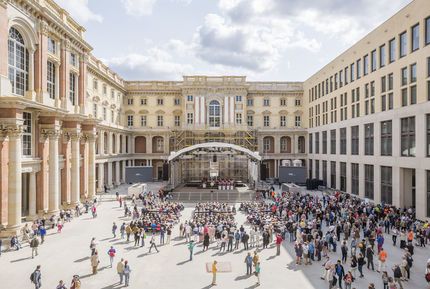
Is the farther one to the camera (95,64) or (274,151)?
(274,151)

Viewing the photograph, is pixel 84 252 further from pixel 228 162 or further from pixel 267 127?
pixel 267 127

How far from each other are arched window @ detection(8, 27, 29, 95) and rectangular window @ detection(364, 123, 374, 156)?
1364 inches

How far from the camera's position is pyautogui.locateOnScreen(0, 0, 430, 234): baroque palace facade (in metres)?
24.6

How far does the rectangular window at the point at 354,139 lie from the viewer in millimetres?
40094

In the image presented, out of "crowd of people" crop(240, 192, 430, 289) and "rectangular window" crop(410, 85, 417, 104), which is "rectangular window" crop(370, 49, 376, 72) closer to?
"rectangular window" crop(410, 85, 417, 104)

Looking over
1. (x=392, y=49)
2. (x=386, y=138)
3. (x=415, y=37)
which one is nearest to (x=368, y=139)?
(x=386, y=138)

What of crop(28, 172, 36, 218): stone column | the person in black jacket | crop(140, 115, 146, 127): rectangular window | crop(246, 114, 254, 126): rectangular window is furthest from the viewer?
crop(246, 114, 254, 126): rectangular window

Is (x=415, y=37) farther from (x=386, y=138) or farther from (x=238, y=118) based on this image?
(x=238, y=118)

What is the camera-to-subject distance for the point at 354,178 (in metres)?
40.9

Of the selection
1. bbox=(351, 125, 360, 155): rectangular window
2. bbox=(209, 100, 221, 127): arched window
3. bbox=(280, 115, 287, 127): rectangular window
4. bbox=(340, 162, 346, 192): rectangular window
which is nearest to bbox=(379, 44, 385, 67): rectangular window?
bbox=(351, 125, 360, 155): rectangular window

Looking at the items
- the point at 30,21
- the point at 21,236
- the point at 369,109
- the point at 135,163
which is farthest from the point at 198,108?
the point at 21,236

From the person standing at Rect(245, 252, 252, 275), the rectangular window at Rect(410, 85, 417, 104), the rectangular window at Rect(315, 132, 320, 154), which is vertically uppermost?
the rectangular window at Rect(410, 85, 417, 104)

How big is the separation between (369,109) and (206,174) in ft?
96.4

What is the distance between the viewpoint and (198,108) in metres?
57.5
